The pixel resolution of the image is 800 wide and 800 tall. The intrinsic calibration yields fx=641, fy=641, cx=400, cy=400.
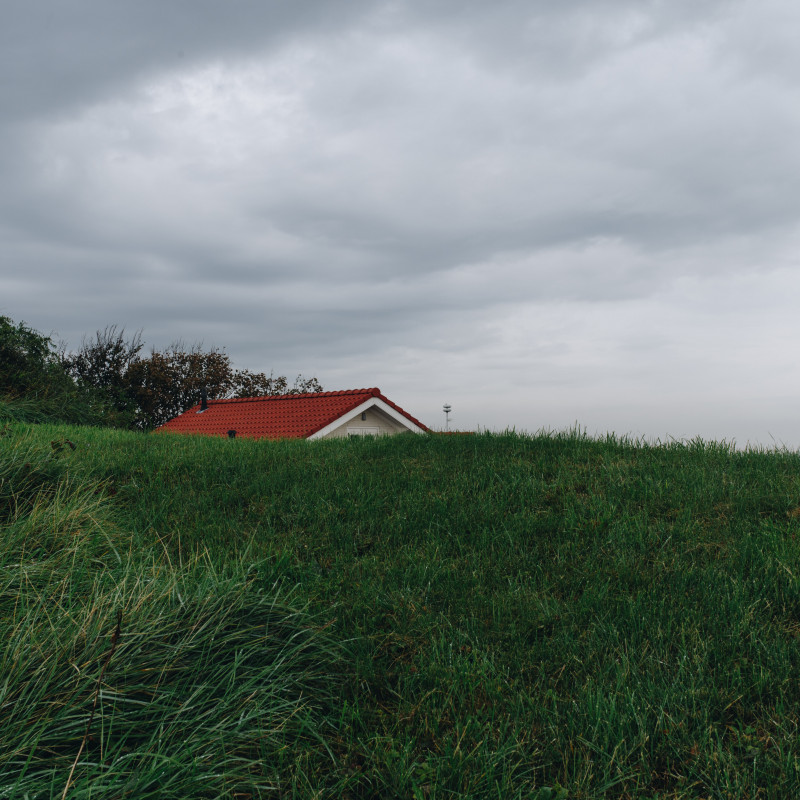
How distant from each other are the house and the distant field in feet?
44.7

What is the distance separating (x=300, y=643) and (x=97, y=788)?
5.50 feet

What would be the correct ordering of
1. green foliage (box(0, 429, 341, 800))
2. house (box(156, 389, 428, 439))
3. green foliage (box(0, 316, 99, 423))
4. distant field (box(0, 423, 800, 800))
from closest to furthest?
green foliage (box(0, 429, 341, 800))
distant field (box(0, 423, 800, 800))
green foliage (box(0, 316, 99, 423))
house (box(156, 389, 428, 439))

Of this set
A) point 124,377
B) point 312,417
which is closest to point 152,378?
point 124,377

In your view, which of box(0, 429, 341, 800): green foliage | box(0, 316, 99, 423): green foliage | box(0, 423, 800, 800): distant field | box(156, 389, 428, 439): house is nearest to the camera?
box(0, 429, 341, 800): green foliage

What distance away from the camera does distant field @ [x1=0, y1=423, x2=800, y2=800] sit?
3352mm

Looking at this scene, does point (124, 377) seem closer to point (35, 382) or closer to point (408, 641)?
point (35, 382)

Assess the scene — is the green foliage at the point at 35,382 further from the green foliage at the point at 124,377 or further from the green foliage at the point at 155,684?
the green foliage at the point at 155,684

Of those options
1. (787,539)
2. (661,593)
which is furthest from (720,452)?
(661,593)

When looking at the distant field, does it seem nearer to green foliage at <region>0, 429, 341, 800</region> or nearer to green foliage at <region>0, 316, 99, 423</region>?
green foliage at <region>0, 429, 341, 800</region>

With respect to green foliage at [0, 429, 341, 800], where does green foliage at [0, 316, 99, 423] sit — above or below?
above

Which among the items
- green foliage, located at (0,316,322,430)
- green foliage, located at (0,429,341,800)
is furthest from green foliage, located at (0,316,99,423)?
green foliage, located at (0,429,341,800)

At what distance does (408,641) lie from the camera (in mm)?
4633

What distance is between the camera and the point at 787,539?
6.11 meters

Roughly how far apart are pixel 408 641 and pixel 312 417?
58.6ft
